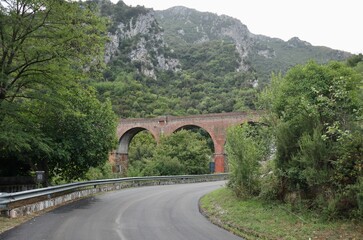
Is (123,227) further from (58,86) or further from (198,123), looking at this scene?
(198,123)

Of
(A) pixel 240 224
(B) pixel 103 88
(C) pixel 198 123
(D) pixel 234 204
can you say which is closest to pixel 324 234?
(A) pixel 240 224

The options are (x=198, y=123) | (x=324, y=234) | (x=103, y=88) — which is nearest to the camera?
(x=324, y=234)

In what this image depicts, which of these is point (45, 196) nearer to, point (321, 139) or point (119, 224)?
point (119, 224)

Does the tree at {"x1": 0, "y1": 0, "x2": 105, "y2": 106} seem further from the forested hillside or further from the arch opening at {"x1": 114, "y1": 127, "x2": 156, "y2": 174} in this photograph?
the forested hillside

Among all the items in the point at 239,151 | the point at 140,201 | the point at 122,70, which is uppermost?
the point at 122,70

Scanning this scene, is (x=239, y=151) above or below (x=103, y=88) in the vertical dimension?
below

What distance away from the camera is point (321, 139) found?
9.76 metres

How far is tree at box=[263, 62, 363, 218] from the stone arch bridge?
3033cm

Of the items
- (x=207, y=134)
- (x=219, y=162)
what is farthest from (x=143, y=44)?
(x=219, y=162)

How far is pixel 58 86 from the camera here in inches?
492

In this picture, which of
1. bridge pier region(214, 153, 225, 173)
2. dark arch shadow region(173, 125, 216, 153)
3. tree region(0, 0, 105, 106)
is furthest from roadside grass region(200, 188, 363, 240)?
dark arch shadow region(173, 125, 216, 153)

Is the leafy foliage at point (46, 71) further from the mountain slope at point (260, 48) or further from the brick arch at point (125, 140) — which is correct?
the mountain slope at point (260, 48)

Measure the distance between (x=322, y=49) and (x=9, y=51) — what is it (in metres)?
169

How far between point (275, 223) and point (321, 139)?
2527 millimetres
